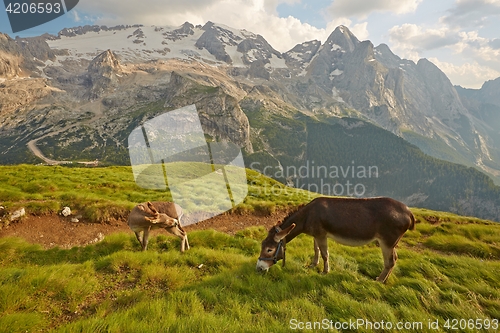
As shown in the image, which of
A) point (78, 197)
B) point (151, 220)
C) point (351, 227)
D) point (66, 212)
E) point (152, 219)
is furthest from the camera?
point (78, 197)

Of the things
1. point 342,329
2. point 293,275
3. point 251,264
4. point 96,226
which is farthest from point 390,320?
point 96,226

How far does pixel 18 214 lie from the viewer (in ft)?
45.8

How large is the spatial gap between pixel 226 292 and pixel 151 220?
4.69 m

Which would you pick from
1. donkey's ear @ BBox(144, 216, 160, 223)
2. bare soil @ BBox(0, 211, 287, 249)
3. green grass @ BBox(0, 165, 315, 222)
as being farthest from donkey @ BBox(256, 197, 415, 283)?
green grass @ BBox(0, 165, 315, 222)

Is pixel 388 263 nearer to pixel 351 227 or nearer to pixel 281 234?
pixel 351 227

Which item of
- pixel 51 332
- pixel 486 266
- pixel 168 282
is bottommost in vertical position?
pixel 486 266

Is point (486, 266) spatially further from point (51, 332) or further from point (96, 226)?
point (96, 226)

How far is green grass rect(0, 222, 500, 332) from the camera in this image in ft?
18.0

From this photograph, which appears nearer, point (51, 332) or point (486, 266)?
point (51, 332)

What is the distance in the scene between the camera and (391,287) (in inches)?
297

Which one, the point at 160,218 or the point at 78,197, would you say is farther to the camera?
the point at 78,197

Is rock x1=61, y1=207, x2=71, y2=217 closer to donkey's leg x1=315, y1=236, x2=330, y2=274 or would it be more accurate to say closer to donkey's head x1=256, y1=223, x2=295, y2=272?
donkey's head x1=256, y1=223, x2=295, y2=272

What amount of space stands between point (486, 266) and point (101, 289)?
13.6 m

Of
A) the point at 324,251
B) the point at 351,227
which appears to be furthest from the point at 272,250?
the point at 351,227
